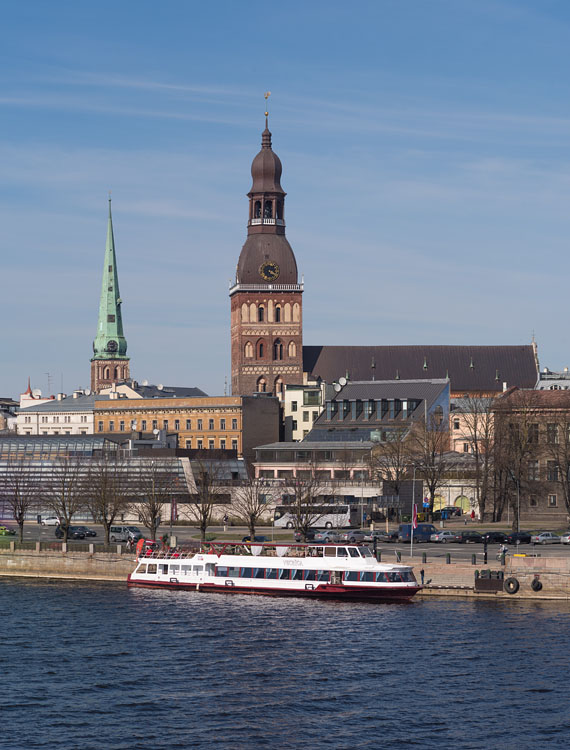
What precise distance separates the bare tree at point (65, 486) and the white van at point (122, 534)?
4377mm

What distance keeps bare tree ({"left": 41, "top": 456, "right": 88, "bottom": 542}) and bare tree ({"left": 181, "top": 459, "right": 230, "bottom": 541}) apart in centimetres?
1215

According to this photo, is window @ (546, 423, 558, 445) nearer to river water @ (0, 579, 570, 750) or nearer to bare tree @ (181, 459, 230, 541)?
bare tree @ (181, 459, 230, 541)

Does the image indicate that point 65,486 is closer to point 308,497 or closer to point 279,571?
point 308,497

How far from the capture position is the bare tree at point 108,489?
12280cm

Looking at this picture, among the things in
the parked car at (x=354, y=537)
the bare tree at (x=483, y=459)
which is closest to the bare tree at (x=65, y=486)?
the parked car at (x=354, y=537)

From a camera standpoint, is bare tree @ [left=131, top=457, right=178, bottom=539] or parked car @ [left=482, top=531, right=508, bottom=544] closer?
parked car @ [left=482, top=531, right=508, bottom=544]

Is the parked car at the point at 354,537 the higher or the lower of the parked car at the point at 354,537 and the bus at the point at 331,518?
the lower

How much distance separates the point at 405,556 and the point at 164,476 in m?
65.5

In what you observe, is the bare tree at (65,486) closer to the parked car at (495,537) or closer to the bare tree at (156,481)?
the bare tree at (156,481)

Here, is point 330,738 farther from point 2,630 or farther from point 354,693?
point 2,630

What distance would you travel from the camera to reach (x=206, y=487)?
13875 cm

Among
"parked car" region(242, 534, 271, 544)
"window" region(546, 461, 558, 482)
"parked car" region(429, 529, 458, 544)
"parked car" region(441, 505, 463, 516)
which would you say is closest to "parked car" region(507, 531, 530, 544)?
"parked car" region(429, 529, 458, 544)

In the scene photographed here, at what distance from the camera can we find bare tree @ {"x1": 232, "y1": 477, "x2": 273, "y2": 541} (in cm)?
13412

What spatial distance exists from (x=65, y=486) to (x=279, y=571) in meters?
55.2
